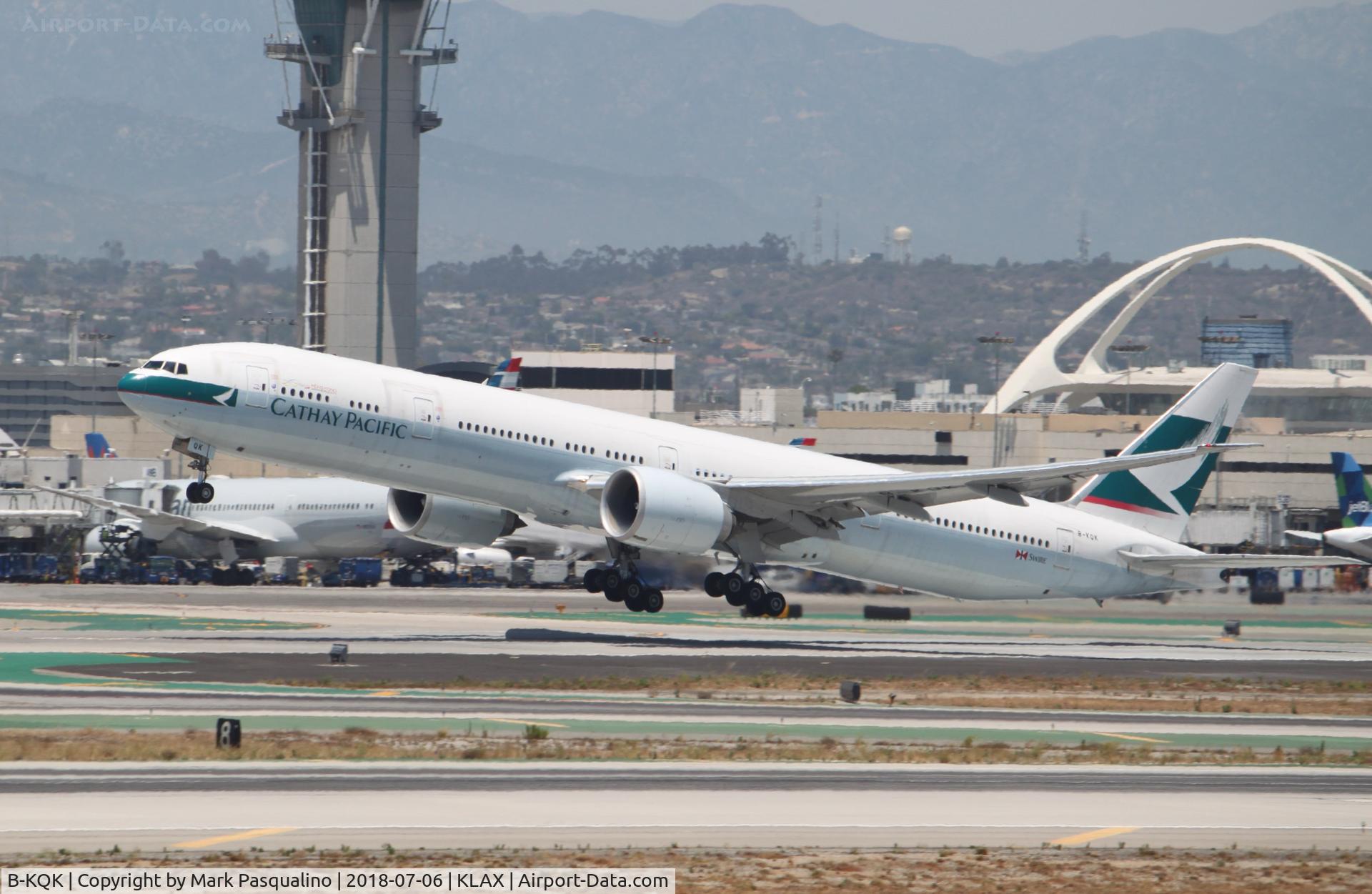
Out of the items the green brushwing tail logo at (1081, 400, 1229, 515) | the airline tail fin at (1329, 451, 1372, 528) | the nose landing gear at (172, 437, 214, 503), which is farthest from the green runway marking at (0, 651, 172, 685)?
the airline tail fin at (1329, 451, 1372, 528)

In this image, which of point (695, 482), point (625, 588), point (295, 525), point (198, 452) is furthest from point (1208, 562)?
point (295, 525)

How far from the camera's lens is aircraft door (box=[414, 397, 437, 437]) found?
4228 centimetres

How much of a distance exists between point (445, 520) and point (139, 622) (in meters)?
10.8

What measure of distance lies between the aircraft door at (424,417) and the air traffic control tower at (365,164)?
8327 centimetres

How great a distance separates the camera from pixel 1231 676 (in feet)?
135

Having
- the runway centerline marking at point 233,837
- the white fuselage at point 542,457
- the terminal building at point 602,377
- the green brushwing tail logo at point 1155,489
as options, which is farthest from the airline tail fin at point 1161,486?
the terminal building at point 602,377

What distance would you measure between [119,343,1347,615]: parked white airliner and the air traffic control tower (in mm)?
78659

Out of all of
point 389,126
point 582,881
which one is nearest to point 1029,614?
point 582,881

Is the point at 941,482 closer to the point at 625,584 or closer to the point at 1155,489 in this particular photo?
the point at 625,584

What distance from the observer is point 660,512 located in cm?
4322

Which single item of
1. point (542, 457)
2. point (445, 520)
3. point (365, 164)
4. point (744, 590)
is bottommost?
point (744, 590)

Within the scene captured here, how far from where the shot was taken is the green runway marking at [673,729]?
28.3 meters

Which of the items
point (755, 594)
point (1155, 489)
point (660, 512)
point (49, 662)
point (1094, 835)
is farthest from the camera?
point (1155, 489)

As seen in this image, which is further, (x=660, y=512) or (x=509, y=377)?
(x=509, y=377)
